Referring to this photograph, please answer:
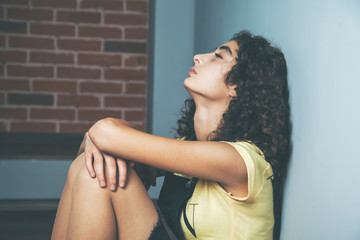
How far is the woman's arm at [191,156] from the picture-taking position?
2.77 feet

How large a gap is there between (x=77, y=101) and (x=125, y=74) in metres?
0.37

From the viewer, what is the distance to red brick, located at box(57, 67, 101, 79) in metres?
2.56

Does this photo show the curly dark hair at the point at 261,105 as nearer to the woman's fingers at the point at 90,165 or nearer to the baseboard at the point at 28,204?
the woman's fingers at the point at 90,165

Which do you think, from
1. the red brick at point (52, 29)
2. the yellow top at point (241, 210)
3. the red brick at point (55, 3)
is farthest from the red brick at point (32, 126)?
the yellow top at point (241, 210)

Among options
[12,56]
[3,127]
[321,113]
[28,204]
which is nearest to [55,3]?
[12,56]

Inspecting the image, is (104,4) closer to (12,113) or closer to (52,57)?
(52,57)

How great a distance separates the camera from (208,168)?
0.85m

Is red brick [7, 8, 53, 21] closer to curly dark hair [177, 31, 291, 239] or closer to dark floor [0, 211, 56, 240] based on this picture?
dark floor [0, 211, 56, 240]

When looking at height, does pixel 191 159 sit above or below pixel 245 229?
above

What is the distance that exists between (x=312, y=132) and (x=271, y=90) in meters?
0.22

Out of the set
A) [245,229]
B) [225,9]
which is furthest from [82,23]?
[245,229]

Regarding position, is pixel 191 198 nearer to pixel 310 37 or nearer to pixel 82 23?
pixel 310 37

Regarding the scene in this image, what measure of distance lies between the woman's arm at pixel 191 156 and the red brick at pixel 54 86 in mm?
1804

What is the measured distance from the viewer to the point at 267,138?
962 mm
